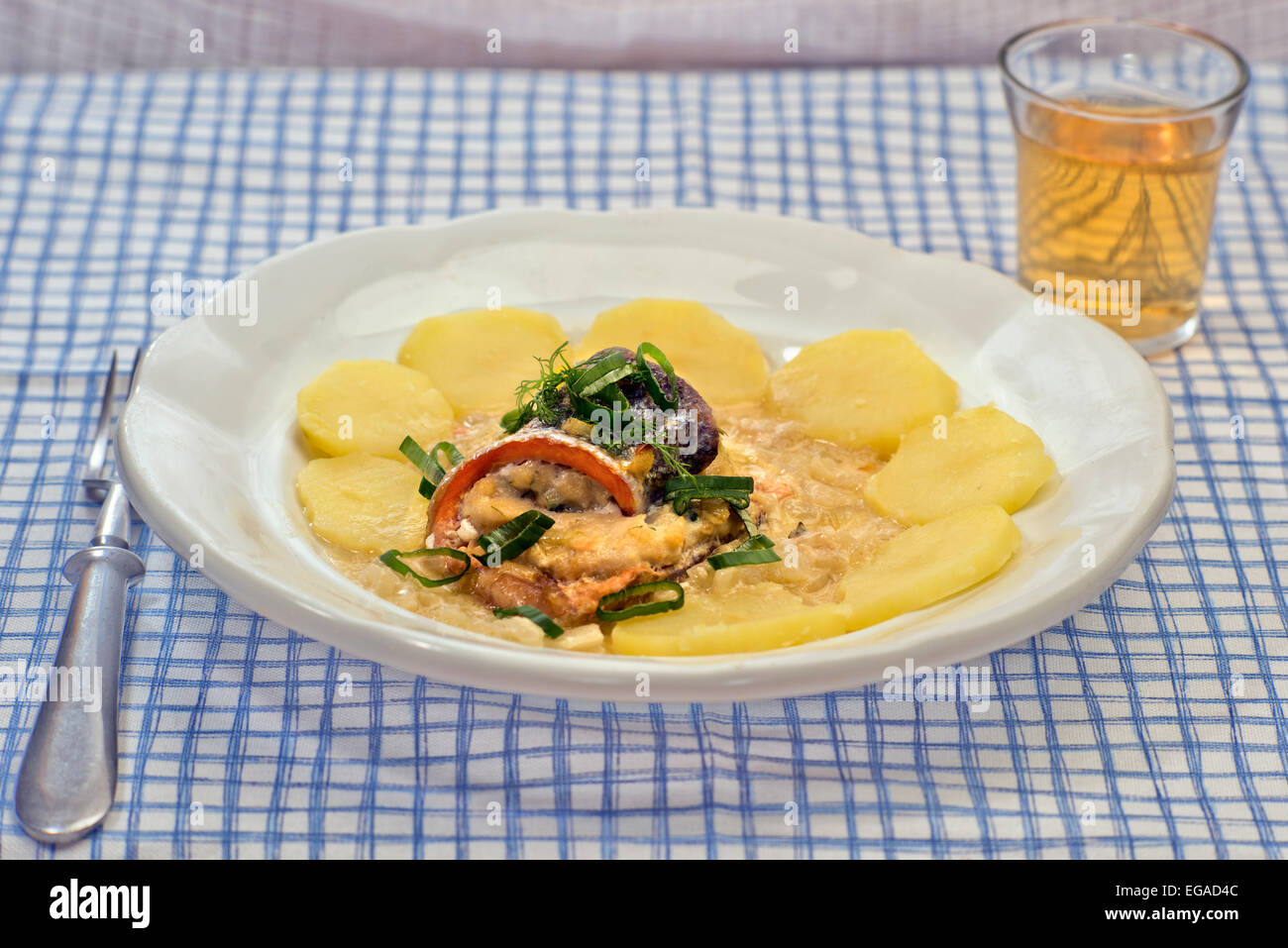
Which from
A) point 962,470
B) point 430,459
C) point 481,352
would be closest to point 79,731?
point 430,459

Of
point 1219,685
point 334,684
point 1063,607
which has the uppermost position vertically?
point 1063,607

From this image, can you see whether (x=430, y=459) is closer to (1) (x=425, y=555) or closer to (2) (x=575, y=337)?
(1) (x=425, y=555)

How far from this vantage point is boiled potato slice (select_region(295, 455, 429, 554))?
3.16 metres

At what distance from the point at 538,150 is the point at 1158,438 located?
10.3ft

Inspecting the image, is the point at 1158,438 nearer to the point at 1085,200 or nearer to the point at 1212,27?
the point at 1085,200

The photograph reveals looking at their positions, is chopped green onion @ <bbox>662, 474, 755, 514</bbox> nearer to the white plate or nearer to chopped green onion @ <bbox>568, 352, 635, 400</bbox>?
chopped green onion @ <bbox>568, 352, 635, 400</bbox>

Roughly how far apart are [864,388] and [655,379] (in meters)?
0.70

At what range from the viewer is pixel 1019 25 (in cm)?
638

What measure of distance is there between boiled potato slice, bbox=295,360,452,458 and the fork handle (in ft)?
2.17

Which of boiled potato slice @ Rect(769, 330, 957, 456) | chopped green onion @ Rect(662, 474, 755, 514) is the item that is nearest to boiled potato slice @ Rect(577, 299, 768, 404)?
boiled potato slice @ Rect(769, 330, 957, 456)

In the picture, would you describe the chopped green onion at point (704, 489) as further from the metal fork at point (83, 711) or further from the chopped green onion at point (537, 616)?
the metal fork at point (83, 711)

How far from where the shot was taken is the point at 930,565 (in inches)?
115

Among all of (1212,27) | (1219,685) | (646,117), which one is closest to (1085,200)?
(1219,685)

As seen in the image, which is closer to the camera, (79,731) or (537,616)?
(79,731)
